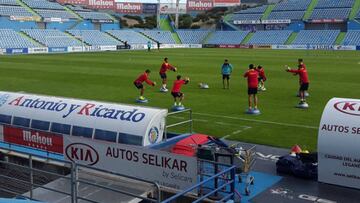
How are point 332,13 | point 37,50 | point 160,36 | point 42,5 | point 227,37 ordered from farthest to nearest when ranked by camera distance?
point 160,36 < point 227,37 < point 42,5 < point 332,13 < point 37,50

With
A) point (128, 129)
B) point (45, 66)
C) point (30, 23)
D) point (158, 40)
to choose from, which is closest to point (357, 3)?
point (158, 40)

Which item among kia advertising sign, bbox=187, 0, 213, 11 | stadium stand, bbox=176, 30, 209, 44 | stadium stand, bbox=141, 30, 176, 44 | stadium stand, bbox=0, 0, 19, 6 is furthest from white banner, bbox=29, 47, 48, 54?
kia advertising sign, bbox=187, 0, 213, 11

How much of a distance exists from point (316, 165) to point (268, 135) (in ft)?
15.3

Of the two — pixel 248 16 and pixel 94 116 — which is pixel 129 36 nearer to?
pixel 248 16

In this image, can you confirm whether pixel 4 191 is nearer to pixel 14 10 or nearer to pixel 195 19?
pixel 14 10

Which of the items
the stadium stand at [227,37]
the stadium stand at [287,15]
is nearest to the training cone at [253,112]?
the stadium stand at [227,37]

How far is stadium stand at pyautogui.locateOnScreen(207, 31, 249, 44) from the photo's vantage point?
87.2m

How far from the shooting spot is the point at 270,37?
84188 millimetres

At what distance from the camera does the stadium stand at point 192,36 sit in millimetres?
92438

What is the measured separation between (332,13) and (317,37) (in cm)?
948

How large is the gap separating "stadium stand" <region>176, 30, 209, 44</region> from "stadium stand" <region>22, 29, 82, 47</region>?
24979 millimetres

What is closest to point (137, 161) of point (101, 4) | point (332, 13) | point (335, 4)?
point (332, 13)

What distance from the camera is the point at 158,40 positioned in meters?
89.2

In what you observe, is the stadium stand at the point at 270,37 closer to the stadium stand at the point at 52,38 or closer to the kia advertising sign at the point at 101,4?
the stadium stand at the point at 52,38
